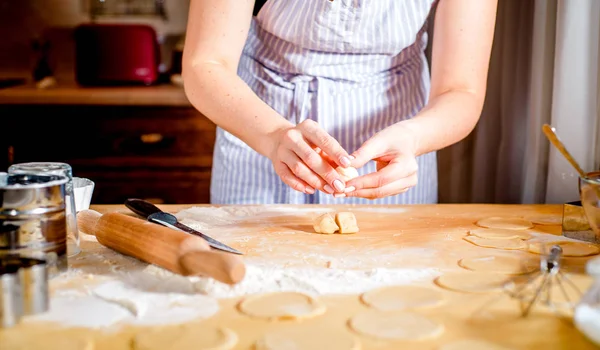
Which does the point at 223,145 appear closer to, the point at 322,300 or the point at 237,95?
the point at 237,95

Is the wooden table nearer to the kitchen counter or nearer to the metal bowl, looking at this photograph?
the metal bowl

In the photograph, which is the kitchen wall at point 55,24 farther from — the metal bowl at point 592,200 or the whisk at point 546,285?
the whisk at point 546,285

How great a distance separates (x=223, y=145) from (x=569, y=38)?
846 millimetres

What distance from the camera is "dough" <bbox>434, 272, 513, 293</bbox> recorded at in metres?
0.89

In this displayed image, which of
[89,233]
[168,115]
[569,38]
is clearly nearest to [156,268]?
[89,233]

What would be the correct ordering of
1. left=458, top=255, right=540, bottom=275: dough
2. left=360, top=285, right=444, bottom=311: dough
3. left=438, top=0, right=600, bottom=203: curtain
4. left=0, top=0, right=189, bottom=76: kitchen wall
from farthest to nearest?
left=0, top=0, right=189, bottom=76: kitchen wall < left=438, top=0, right=600, bottom=203: curtain < left=458, top=255, right=540, bottom=275: dough < left=360, top=285, right=444, bottom=311: dough

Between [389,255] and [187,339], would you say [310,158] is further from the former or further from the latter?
[187,339]

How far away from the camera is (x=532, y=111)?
1.75 metres

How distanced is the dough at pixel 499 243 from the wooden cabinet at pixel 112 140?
5.28ft

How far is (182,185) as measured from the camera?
2.64 meters

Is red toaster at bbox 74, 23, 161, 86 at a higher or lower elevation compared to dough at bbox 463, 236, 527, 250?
higher

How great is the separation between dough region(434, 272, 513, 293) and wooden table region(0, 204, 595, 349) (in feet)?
0.05

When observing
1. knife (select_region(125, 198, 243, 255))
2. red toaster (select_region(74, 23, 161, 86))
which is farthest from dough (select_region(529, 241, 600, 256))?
red toaster (select_region(74, 23, 161, 86))

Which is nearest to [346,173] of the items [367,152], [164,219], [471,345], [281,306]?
[367,152]
